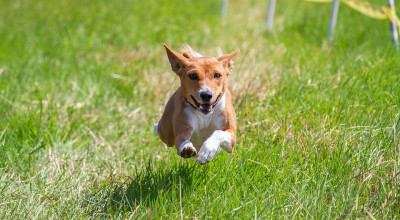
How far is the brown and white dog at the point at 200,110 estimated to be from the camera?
3.38m

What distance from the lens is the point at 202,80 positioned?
342 centimetres

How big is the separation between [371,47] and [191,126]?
3.86 m

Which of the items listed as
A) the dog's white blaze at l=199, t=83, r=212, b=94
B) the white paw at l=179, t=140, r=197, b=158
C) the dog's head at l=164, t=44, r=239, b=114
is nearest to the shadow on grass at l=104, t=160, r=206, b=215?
the white paw at l=179, t=140, r=197, b=158

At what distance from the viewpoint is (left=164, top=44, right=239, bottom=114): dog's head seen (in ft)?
11.1

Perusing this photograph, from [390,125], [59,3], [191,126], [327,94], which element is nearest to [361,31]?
[327,94]

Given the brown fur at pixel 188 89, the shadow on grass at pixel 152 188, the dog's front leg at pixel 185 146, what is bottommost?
the shadow on grass at pixel 152 188

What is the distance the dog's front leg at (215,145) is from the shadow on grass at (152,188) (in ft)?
1.44

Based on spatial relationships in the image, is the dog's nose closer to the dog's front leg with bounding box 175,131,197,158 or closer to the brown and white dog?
the brown and white dog

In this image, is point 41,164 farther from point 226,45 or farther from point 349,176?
point 226,45

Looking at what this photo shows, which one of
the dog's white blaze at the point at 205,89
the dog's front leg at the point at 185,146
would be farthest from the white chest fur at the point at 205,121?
the dog's white blaze at the point at 205,89

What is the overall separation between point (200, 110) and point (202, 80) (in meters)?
0.19

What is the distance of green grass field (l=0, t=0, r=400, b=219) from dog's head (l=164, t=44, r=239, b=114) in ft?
2.23

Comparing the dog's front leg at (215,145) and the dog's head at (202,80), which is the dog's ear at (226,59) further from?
the dog's front leg at (215,145)

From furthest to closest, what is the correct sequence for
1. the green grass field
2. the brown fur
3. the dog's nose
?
the green grass field < the brown fur < the dog's nose
